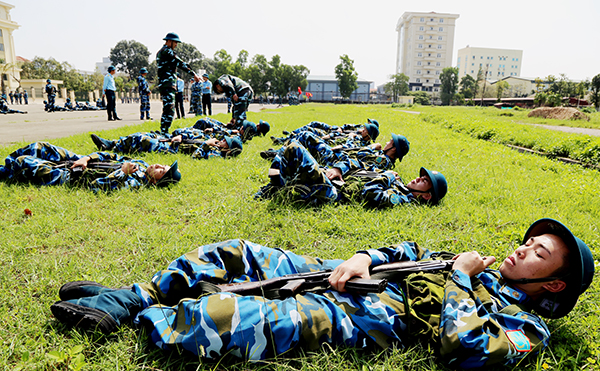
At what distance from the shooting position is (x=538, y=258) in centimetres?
192

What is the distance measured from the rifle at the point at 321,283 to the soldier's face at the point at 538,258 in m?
0.36

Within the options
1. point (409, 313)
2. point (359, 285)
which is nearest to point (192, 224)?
point (359, 285)

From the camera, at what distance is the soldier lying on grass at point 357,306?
5.31ft

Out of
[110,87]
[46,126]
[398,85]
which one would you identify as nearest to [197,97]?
[110,87]

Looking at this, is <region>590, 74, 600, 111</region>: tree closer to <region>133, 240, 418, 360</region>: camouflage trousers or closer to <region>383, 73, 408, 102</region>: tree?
<region>383, 73, 408, 102</region>: tree

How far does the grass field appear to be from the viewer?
166 centimetres

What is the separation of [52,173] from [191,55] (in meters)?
76.1

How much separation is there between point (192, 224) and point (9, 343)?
161 centimetres

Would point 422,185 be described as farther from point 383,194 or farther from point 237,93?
point 237,93

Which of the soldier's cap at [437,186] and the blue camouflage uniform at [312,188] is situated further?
the soldier's cap at [437,186]

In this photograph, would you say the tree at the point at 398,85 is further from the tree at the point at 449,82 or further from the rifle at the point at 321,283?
the rifle at the point at 321,283

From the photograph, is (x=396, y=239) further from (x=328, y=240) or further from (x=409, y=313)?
(x=409, y=313)

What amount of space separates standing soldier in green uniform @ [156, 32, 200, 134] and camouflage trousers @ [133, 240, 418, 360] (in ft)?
22.2

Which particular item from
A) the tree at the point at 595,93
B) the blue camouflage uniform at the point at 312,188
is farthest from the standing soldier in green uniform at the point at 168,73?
the tree at the point at 595,93
